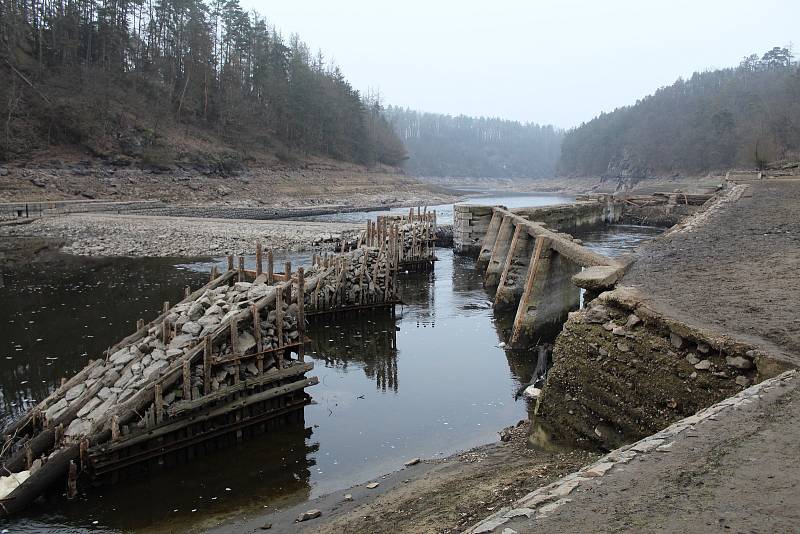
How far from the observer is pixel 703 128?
103875 mm

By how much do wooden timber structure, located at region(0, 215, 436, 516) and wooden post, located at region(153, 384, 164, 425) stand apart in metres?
0.02

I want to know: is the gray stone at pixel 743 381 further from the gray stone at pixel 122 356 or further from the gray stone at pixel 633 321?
the gray stone at pixel 122 356

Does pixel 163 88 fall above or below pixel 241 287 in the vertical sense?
above

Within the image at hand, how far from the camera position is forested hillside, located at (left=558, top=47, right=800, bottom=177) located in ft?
261

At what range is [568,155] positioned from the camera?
16900 cm

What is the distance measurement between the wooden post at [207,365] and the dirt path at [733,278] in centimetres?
728

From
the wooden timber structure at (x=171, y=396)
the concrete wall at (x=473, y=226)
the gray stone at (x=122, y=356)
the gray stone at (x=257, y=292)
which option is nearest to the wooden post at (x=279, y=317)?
the wooden timber structure at (x=171, y=396)

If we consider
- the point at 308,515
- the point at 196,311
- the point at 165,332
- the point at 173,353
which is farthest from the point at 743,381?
the point at 196,311

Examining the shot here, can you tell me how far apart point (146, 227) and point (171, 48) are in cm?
4906

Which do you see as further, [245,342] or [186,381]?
[245,342]

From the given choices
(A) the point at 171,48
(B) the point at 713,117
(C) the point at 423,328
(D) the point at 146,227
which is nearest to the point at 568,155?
(B) the point at 713,117

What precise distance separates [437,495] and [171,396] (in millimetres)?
Answer: 5086

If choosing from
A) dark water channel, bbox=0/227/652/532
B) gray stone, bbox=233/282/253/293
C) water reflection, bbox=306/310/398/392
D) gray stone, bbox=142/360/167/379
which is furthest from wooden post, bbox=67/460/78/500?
water reflection, bbox=306/310/398/392

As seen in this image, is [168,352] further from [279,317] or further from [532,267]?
[532,267]
